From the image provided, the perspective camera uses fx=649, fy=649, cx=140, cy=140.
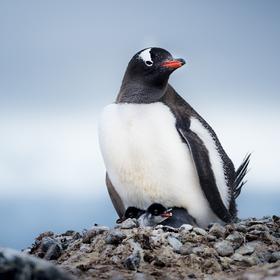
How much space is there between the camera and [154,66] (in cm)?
608

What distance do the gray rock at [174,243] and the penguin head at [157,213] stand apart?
634 millimetres

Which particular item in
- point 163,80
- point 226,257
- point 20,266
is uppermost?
point 163,80

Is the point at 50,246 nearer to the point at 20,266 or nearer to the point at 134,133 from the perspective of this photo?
the point at 134,133

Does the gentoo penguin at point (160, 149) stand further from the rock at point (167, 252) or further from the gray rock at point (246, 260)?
the gray rock at point (246, 260)

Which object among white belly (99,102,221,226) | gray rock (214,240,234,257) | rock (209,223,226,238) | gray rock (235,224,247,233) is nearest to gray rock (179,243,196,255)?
gray rock (214,240,234,257)

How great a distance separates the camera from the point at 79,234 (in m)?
5.94

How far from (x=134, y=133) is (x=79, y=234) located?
1.06 m

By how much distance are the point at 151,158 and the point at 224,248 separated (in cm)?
113

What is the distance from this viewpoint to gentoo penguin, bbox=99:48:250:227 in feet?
19.1

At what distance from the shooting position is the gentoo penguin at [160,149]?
582 cm

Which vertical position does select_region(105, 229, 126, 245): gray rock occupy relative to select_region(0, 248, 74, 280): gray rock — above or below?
below

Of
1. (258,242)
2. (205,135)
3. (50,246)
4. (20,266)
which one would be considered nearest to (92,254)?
(50,246)

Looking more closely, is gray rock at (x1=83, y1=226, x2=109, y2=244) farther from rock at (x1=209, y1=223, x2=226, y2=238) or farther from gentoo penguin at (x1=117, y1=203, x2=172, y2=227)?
rock at (x1=209, y1=223, x2=226, y2=238)

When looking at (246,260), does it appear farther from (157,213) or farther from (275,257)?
(157,213)
